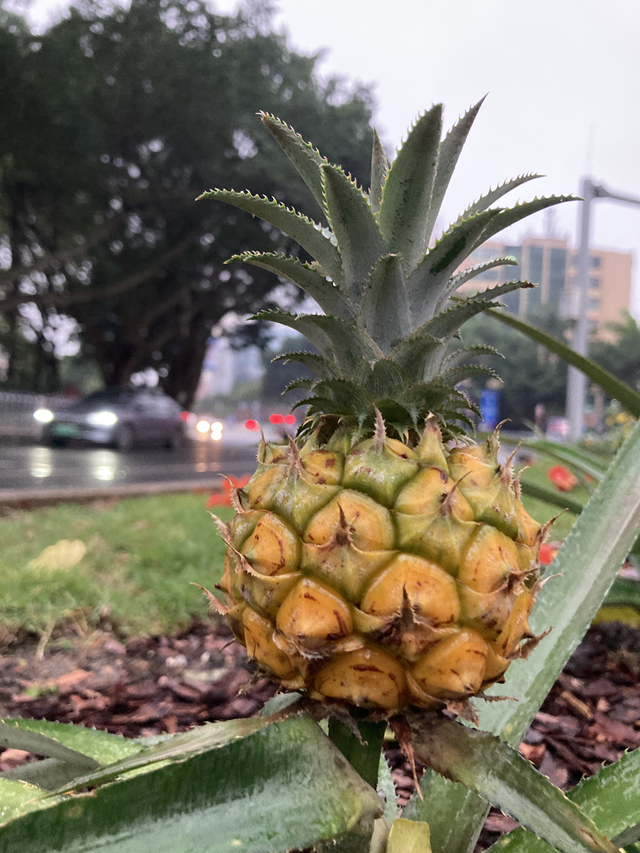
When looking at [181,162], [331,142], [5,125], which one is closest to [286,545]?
[5,125]

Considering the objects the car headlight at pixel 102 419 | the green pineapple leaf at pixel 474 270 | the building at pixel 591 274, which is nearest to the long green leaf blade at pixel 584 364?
the green pineapple leaf at pixel 474 270

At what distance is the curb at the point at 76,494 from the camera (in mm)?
5695

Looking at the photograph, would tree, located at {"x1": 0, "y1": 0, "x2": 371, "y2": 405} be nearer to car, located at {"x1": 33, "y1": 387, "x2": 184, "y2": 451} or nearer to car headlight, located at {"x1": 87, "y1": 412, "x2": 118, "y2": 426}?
car, located at {"x1": 33, "y1": 387, "x2": 184, "y2": 451}

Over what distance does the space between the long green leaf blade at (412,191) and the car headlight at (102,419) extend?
519 inches

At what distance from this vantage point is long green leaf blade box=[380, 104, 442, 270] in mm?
1011

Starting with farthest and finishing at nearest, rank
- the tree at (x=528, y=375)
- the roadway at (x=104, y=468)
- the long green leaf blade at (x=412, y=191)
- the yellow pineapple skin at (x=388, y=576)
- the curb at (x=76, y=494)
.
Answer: the tree at (x=528, y=375)
the roadway at (x=104, y=468)
the curb at (x=76, y=494)
the long green leaf blade at (x=412, y=191)
the yellow pineapple skin at (x=388, y=576)

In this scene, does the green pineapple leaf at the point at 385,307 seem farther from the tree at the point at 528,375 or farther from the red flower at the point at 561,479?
the tree at the point at 528,375

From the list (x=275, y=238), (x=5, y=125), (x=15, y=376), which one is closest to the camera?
(x=5, y=125)

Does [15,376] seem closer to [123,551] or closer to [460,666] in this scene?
[123,551]

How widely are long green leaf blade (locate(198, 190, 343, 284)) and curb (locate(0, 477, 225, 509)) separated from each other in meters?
5.37

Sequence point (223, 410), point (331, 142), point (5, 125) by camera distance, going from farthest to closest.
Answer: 1. point (223, 410)
2. point (331, 142)
3. point (5, 125)

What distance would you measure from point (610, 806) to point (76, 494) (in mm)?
6167

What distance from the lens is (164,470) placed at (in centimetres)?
1028

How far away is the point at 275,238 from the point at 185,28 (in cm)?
598
